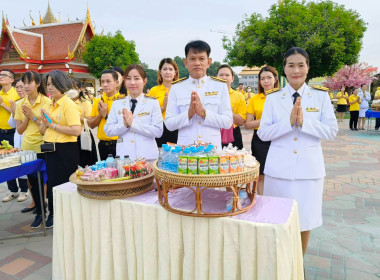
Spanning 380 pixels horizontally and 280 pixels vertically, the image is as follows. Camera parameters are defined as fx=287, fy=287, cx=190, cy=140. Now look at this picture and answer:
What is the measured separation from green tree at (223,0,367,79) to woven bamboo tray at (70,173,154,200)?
1395cm

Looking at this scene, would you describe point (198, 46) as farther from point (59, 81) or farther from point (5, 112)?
point (5, 112)

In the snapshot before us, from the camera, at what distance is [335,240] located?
3.06m

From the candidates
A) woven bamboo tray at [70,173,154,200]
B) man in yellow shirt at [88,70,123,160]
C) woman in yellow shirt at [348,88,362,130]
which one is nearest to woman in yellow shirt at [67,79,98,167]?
man in yellow shirt at [88,70,123,160]

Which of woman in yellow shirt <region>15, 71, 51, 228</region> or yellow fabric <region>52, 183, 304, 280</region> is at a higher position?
woman in yellow shirt <region>15, 71, 51, 228</region>

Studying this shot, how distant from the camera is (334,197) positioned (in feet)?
14.4

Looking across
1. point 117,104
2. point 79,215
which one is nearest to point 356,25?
point 117,104

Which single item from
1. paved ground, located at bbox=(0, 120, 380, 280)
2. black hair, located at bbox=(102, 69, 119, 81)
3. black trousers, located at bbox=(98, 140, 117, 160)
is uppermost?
black hair, located at bbox=(102, 69, 119, 81)

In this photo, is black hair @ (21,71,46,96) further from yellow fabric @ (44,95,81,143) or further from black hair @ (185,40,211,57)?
black hair @ (185,40,211,57)

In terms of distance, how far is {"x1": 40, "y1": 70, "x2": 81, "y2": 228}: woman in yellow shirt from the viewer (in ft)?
10.2

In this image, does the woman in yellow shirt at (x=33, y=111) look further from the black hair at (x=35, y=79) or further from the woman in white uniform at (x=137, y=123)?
the woman in white uniform at (x=137, y=123)

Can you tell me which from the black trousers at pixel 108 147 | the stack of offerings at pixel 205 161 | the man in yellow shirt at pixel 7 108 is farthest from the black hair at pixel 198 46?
the man in yellow shirt at pixel 7 108

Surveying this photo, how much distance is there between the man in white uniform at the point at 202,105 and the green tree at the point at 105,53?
24634 mm

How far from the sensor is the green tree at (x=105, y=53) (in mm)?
26312

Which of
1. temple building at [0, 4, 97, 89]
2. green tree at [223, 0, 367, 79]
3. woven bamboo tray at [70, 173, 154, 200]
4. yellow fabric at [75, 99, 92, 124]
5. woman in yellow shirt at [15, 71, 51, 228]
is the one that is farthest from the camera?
temple building at [0, 4, 97, 89]
